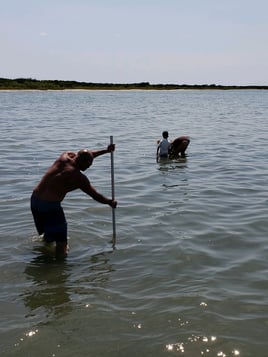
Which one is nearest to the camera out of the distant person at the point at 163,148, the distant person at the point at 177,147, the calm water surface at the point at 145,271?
the calm water surface at the point at 145,271

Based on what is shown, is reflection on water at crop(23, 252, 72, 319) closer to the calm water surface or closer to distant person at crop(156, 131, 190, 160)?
the calm water surface

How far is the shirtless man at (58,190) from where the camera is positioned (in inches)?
283

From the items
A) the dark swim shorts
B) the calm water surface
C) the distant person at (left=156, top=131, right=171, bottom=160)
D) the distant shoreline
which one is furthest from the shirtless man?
the distant shoreline

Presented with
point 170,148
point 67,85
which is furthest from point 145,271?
point 67,85

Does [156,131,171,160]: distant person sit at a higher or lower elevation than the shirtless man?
lower

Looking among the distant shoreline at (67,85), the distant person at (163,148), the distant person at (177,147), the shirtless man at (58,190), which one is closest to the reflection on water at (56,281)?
the shirtless man at (58,190)

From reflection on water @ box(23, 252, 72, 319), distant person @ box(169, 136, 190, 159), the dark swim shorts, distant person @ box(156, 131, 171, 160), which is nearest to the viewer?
reflection on water @ box(23, 252, 72, 319)

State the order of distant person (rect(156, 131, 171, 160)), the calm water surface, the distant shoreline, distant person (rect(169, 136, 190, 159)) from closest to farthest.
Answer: the calm water surface < distant person (rect(156, 131, 171, 160)) < distant person (rect(169, 136, 190, 159)) < the distant shoreline

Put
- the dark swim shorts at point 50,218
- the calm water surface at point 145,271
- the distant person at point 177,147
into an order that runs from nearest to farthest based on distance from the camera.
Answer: the calm water surface at point 145,271 → the dark swim shorts at point 50,218 → the distant person at point 177,147

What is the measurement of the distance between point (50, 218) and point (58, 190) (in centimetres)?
45

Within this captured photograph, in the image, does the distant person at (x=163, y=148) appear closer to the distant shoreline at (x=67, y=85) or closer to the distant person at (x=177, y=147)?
the distant person at (x=177, y=147)

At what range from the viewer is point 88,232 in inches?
356

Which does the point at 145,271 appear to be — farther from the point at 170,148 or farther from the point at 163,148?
the point at 170,148

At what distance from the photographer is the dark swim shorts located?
7324 mm
